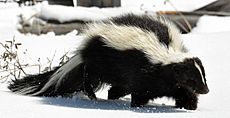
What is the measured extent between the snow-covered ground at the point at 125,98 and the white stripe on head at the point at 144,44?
0.39 meters

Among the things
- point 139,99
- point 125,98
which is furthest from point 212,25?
point 139,99

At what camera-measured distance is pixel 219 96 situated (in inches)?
204

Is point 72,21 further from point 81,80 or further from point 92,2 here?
point 81,80

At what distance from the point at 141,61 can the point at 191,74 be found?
0.39 m

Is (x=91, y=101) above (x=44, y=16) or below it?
below

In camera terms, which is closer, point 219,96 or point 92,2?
point 219,96

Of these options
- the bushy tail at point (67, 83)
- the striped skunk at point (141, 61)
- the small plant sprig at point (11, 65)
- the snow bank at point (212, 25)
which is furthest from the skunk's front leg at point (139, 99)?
the snow bank at point (212, 25)

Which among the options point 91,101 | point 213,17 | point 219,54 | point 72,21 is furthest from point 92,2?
point 91,101

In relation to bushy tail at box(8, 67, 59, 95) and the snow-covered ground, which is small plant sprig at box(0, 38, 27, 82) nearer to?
the snow-covered ground

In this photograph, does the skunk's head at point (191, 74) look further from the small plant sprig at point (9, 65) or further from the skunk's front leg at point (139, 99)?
the small plant sprig at point (9, 65)

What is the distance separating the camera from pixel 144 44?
4.68 metres

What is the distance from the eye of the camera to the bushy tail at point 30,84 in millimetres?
5301

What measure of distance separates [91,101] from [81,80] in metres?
0.23

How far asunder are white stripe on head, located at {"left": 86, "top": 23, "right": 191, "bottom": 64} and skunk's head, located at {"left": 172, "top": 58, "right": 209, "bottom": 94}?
0.05 meters
